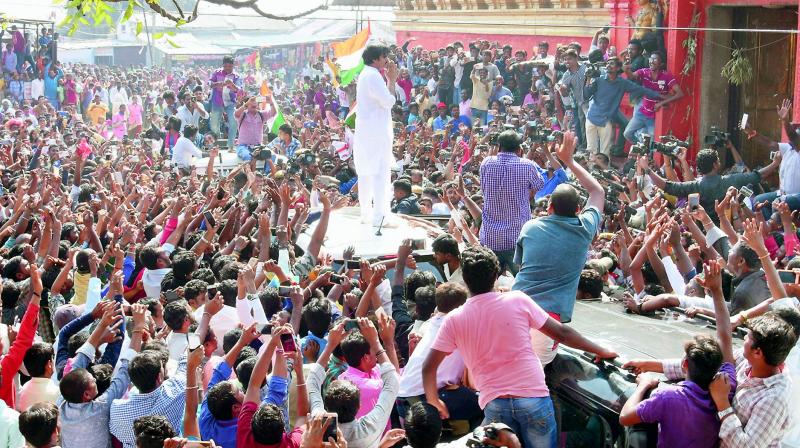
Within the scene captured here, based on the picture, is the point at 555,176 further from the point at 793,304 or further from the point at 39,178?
the point at 39,178

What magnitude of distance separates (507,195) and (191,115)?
1207cm

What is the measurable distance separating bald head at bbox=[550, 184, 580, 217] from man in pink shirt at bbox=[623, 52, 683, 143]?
929 cm

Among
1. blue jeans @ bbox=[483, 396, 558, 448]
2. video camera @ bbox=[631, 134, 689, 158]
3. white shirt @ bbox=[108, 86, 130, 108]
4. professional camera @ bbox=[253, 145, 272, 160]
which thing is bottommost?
blue jeans @ bbox=[483, 396, 558, 448]

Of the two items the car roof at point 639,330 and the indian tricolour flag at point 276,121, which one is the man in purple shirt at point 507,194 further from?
the indian tricolour flag at point 276,121

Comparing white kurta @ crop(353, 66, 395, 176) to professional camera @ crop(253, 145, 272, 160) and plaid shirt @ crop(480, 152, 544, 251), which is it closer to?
plaid shirt @ crop(480, 152, 544, 251)

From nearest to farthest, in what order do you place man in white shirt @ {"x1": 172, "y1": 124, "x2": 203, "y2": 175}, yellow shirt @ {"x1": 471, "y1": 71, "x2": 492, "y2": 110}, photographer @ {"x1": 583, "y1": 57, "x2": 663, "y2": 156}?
photographer @ {"x1": 583, "y1": 57, "x2": 663, "y2": 156}
man in white shirt @ {"x1": 172, "y1": 124, "x2": 203, "y2": 175}
yellow shirt @ {"x1": 471, "y1": 71, "x2": 492, "y2": 110}

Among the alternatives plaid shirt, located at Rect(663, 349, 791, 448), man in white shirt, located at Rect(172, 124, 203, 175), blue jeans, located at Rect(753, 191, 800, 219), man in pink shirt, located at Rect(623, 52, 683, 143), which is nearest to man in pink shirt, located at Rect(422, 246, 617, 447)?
plaid shirt, located at Rect(663, 349, 791, 448)

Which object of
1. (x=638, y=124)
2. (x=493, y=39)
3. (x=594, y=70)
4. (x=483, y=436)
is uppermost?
(x=493, y=39)

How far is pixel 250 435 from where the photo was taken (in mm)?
5020

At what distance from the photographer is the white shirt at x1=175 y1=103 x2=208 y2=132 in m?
19.5

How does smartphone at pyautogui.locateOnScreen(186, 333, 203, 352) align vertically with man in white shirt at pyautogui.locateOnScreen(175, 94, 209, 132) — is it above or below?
below

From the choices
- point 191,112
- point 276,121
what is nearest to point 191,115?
point 191,112

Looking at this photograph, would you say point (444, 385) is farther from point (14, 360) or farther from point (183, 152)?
point (183, 152)

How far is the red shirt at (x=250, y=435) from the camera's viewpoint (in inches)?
196
